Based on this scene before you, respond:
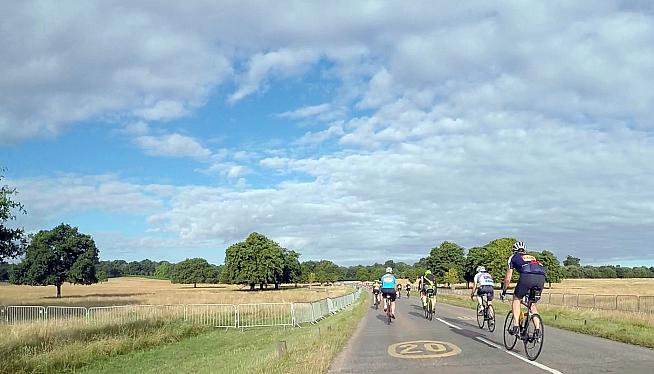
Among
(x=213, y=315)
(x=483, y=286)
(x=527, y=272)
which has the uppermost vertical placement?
(x=527, y=272)

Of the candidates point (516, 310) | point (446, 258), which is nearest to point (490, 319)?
point (516, 310)

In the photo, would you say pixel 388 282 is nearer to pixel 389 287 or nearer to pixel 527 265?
pixel 389 287

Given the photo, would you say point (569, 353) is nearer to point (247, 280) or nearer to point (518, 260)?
point (518, 260)

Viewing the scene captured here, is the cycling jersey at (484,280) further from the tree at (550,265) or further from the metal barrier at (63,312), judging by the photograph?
the tree at (550,265)

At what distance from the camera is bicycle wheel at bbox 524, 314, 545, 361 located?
10539mm

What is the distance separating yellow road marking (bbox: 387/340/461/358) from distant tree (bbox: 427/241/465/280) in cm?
11706

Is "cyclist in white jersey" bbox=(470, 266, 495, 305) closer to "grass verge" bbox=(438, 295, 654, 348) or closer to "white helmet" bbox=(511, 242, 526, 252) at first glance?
"grass verge" bbox=(438, 295, 654, 348)

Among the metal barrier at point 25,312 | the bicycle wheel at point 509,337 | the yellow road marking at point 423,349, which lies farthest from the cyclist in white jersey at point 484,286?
the metal barrier at point 25,312

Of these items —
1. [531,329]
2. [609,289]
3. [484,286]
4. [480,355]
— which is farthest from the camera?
[609,289]

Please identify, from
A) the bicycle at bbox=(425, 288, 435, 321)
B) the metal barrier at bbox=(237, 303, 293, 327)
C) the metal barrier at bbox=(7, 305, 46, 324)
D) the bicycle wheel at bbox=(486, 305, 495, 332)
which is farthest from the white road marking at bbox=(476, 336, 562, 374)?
the metal barrier at bbox=(7, 305, 46, 324)

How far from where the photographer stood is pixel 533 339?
35.1 feet

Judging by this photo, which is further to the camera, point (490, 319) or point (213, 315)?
point (213, 315)

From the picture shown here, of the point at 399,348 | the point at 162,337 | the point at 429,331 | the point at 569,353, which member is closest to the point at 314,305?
the point at 162,337

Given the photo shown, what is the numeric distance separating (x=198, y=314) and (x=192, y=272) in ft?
398
